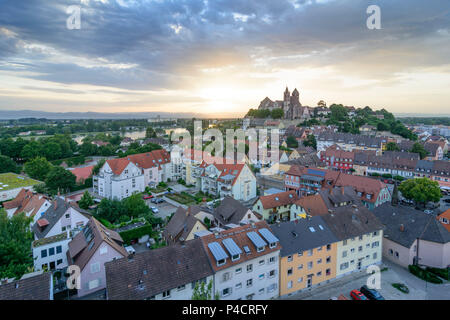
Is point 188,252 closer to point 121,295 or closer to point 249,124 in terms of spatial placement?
point 121,295

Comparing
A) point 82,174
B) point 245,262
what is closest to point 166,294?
point 245,262

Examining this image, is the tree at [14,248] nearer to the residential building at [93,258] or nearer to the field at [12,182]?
the residential building at [93,258]

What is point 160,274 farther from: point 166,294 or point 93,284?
point 93,284

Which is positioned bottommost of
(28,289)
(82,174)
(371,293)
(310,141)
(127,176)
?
Answer: (371,293)
